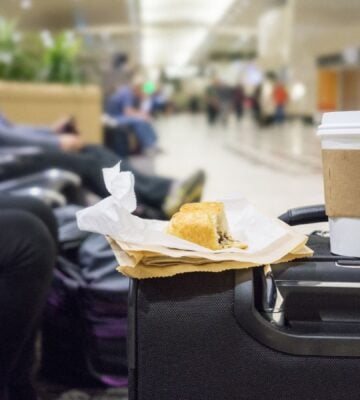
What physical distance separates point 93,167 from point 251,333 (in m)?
2.30

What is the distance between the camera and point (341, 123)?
0.87m

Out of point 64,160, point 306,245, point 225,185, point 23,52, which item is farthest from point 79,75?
point 306,245

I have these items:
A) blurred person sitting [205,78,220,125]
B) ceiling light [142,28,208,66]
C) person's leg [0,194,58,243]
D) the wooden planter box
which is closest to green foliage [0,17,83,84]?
the wooden planter box

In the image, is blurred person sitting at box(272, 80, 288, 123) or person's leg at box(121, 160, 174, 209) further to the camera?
blurred person sitting at box(272, 80, 288, 123)

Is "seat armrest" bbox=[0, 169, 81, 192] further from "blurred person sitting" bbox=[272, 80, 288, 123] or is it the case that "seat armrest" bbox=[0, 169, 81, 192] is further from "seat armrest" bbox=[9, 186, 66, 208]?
"blurred person sitting" bbox=[272, 80, 288, 123]

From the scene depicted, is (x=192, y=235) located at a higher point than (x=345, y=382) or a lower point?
higher

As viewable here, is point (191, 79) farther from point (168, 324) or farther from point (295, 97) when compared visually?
point (168, 324)

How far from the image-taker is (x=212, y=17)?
25531 millimetres

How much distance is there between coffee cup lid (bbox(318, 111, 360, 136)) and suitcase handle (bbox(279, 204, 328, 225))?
0.56 feet

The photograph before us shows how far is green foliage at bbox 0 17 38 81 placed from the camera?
5.96 metres

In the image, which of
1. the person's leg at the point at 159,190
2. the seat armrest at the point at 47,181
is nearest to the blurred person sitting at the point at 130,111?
the person's leg at the point at 159,190

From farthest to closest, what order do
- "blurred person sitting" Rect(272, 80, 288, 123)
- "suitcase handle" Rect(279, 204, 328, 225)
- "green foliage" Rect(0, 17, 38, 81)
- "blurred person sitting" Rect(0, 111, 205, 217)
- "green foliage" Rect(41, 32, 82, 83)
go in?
"blurred person sitting" Rect(272, 80, 288, 123), "green foliage" Rect(41, 32, 82, 83), "green foliage" Rect(0, 17, 38, 81), "blurred person sitting" Rect(0, 111, 205, 217), "suitcase handle" Rect(279, 204, 328, 225)

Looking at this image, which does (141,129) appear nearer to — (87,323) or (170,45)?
(87,323)

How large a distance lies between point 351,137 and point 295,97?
79.0 ft
